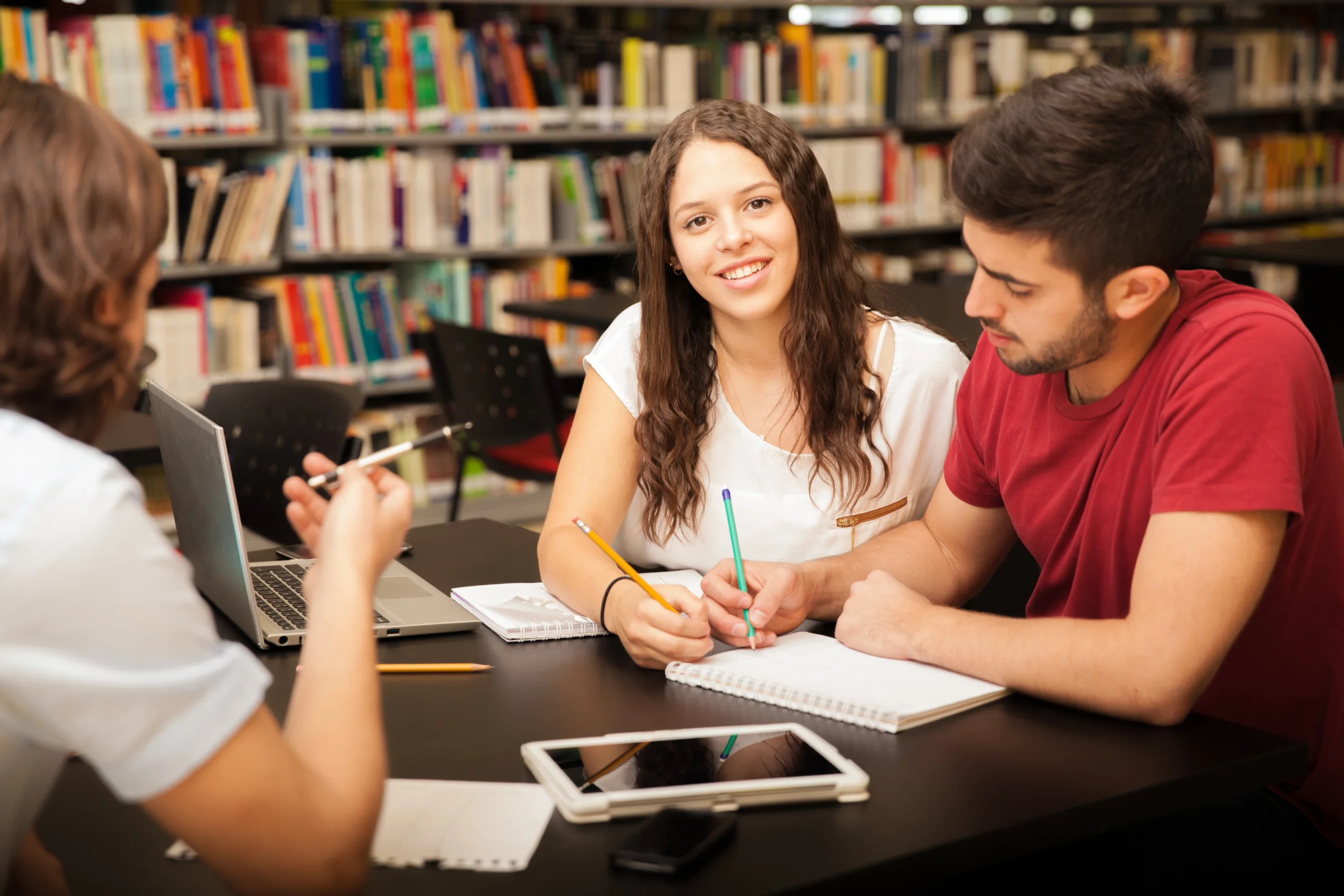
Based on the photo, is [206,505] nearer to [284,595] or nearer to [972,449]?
[284,595]

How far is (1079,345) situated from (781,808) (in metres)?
0.57

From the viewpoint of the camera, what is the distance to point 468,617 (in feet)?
4.87

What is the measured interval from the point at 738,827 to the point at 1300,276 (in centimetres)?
477

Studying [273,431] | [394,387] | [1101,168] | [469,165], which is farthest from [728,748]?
[469,165]

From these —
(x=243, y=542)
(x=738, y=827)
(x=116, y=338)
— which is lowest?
(x=738, y=827)

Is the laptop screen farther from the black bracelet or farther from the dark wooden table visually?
the black bracelet

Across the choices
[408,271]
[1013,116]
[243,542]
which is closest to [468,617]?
[243,542]

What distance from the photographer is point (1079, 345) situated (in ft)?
4.29

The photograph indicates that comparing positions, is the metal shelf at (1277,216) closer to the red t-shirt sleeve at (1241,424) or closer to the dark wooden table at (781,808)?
the red t-shirt sleeve at (1241,424)

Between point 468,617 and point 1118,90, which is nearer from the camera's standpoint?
point 1118,90

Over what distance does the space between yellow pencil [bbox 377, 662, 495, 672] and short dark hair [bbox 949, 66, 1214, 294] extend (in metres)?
0.69

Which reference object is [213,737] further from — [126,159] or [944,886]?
[944,886]

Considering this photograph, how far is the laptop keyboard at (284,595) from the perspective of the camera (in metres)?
1.46

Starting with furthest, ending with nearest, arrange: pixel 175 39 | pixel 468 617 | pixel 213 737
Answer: pixel 175 39, pixel 468 617, pixel 213 737
